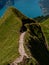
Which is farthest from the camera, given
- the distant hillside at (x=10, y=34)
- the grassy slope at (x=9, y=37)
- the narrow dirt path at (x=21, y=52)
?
the distant hillside at (x=10, y=34)

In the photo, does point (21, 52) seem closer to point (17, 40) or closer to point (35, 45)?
point (17, 40)

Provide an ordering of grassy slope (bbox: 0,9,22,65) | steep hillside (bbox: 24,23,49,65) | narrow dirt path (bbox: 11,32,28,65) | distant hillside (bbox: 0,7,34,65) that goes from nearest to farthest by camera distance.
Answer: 1. narrow dirt path (bbox: 11,32,28,65)
2. grassy slope (bbox: 0,9,22,65)
3. distant hillside (bbox: 0,7,34,65)
4. steep hillside (bbox: 24,23,49,65)

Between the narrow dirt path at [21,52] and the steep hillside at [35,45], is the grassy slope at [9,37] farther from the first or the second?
the steep hillside at [35,45]

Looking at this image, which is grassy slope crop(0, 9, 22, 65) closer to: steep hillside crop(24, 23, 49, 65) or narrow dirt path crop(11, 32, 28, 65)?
narrow dirt path crop(11, 32, 28, 65)

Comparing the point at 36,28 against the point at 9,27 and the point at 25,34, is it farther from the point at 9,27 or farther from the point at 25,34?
the point at 25,34

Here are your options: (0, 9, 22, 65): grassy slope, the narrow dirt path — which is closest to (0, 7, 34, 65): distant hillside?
(0, 9, 22, 65): grassy slope

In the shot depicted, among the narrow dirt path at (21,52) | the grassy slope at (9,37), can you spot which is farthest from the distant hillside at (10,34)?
the narrow dirt path at (21,52)

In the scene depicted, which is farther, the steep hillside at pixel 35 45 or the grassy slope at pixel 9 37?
the steep hillside at pixel 35 45

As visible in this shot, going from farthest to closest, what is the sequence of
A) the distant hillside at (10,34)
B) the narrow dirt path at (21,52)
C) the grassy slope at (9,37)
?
the distant hillside at (10,34) → the grassy slope at (9,37) → the narrow dirt path at (21,52)
